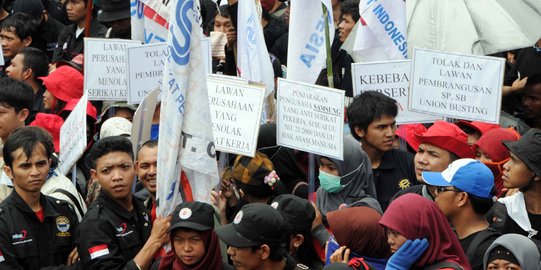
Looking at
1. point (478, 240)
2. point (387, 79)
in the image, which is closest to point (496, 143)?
point (387, 79)

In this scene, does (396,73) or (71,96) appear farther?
A: (71,96)

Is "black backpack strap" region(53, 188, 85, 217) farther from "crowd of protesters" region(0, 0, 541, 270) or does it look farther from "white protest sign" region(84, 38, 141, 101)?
"white protest sign" region(84, 38, 141, 101)

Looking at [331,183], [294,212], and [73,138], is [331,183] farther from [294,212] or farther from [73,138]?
[73,138]

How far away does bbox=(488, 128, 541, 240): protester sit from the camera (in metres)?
8.60

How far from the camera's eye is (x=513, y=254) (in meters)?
7.52

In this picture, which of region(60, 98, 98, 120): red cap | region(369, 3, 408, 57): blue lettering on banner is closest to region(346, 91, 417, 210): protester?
region(369, 3, 408, 57): blue lettering on banner

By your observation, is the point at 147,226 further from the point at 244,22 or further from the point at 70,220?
the point at 244,22

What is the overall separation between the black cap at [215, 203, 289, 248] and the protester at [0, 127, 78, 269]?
4.60 feet

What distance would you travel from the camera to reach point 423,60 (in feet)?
34.1

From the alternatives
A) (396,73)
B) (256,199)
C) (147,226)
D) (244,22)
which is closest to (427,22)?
(396,73)

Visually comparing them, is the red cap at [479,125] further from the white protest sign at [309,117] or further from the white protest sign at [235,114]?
the white protest sign at [235,114]

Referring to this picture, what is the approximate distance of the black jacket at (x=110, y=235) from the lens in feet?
27.8

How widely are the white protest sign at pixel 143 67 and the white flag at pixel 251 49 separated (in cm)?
65

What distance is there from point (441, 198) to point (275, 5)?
6383 mm
